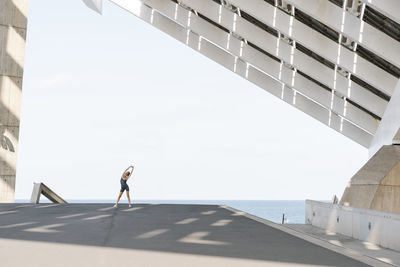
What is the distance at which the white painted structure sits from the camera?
19719mm

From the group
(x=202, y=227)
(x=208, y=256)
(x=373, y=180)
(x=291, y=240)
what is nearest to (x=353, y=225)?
(x=373, y=180)

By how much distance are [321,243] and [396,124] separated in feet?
38.6

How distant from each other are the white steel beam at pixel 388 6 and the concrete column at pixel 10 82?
1557cm

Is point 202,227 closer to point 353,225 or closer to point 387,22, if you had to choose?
point 353,225

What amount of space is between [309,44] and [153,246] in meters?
15.7

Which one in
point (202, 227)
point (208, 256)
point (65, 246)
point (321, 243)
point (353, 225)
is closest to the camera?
point (208, 256)

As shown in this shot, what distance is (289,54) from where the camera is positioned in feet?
84.6

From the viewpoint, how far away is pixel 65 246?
26.4 ft

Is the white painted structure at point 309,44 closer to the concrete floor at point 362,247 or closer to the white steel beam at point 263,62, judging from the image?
the white steel beam at point 263,62

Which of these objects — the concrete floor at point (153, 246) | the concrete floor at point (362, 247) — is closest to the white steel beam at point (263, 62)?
the concrete floor at point (362, 247)

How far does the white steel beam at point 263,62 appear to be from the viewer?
1066 inches

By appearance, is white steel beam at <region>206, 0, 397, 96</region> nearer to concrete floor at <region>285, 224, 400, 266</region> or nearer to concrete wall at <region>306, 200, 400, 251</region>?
concrete wall at <region>306, 200, 400, 251</region>

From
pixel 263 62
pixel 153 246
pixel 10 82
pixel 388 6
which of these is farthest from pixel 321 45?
pixel 153 246

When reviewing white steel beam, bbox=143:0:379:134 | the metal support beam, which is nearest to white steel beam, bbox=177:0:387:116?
the metal support beam
